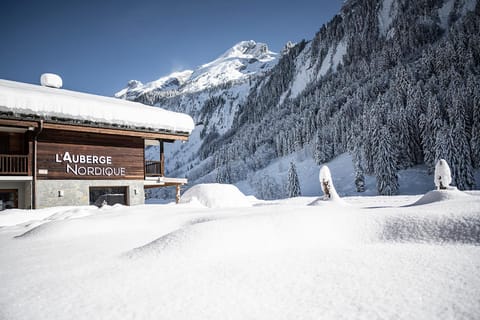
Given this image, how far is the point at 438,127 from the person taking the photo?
26656 millimetres

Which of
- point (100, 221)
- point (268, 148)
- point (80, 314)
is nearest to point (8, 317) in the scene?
point (80, 314)

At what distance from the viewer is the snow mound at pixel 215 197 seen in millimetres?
13383

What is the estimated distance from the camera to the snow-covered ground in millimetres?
2520

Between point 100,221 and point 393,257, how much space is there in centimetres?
666

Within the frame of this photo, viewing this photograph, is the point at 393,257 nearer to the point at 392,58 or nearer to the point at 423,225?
the point at 423,225

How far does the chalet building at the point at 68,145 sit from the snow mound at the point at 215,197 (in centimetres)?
448

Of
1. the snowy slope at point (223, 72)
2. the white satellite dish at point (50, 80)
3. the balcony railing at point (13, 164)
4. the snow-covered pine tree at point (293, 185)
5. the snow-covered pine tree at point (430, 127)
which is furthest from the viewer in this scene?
the snowy slope at point (223, 72)

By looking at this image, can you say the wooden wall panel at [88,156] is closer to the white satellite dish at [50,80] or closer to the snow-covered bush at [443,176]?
the white satellite dish at [50,80]

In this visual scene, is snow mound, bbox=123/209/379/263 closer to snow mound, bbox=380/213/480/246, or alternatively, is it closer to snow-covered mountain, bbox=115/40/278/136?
snow mound, bbox=380/213/480/246

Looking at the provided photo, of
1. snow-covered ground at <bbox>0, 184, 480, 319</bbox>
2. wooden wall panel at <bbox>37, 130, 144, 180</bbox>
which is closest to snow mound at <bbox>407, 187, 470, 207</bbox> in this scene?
snow-covered ground at <bbox>0, 184, 480, 319</bbox>

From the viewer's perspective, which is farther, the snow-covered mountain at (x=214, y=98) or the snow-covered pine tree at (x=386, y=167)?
the snow-covered mountain at (x=214, y=98)

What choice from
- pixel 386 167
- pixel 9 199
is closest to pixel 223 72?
pixel 386 167

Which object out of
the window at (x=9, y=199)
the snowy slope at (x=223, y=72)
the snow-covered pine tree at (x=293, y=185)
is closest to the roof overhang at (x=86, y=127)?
the window at (x=9, y=199)

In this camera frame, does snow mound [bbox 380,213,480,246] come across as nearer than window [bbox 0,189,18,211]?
Yes
